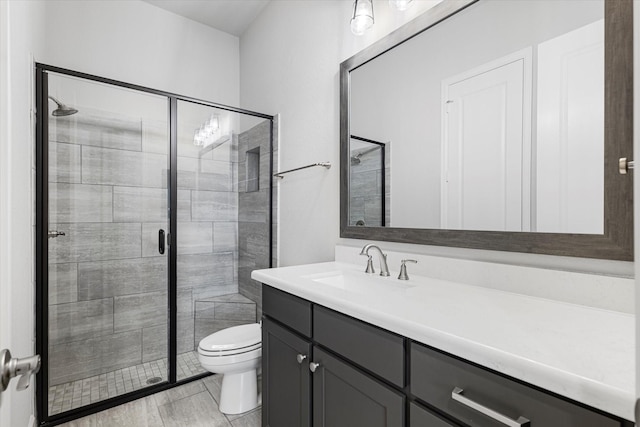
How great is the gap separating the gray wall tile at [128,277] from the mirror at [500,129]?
1.42 metres

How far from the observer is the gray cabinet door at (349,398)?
0.91m

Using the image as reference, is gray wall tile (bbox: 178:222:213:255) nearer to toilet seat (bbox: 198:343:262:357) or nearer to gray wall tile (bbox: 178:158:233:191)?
gray wall tile (bbox: 178:158:233:191)

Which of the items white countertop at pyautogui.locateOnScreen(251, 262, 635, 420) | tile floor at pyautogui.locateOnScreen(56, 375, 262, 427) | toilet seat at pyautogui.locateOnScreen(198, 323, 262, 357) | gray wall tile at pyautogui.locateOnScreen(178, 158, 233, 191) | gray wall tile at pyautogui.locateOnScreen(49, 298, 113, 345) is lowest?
tile floor at pyautogui.locateOnScreen(56, 375, 262, 427)

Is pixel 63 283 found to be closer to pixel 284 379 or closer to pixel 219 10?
Answer: pixel 284 379

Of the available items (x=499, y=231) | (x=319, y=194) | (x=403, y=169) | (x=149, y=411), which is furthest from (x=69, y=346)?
(x=499, y=231)

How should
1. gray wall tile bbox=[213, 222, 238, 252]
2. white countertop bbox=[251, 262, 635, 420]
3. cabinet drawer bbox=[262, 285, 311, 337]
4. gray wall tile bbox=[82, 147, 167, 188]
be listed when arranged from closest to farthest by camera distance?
white countertop bbox=[251, 262, 635, 420] < cabinet drawer bbox=[262, 285, 311, 337] < gray wall tile bbox=[82, 147, 167, 188] < gray wall tile bbox=[213, 222, 238, 252]

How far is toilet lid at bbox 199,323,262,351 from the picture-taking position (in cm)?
185

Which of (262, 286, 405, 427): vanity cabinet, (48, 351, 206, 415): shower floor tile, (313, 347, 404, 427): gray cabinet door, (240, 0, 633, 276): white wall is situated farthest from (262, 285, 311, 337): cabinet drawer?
(48, 351, 206, 415): shower floor tile

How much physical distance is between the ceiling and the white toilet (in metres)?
2.55

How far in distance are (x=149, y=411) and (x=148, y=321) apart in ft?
1.84

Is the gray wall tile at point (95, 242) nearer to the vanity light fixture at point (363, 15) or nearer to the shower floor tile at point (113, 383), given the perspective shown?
the shower floor tile at point (113, 383)

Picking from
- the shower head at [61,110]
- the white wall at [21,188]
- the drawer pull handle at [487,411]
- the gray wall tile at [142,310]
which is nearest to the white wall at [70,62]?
the white wall at [21,188]

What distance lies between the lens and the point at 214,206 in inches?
97.7

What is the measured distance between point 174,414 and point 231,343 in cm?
52
